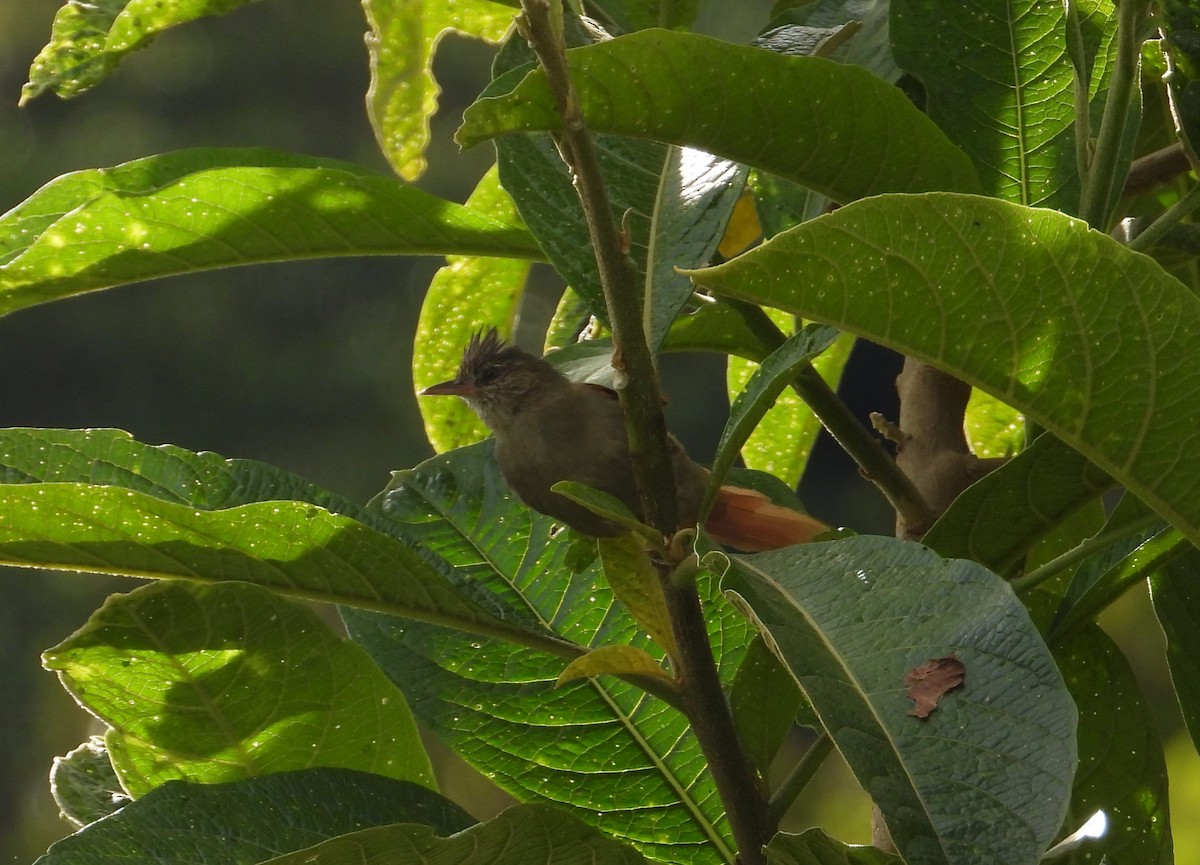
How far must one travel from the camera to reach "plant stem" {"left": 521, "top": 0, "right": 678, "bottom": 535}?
1038 millimetres

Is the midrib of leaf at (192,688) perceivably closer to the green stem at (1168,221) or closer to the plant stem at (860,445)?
the plant stem at (860,445)

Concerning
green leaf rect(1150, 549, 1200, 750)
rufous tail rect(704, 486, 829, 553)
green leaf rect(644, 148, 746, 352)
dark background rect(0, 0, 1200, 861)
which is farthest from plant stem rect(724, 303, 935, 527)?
dark background rect(0, 0, 1200, 861)

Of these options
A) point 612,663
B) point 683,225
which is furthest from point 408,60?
point 612,663

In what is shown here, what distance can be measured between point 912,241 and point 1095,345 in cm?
16

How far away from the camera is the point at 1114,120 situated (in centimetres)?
130

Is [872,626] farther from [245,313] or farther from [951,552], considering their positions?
[245,313]

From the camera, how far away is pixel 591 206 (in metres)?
1.06

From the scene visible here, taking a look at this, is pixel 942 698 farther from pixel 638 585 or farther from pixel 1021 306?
pixel 638 585

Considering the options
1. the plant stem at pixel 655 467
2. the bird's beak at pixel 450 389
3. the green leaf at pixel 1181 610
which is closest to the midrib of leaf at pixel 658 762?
the plant stem at pixel 655 467

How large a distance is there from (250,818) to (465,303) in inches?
37.4

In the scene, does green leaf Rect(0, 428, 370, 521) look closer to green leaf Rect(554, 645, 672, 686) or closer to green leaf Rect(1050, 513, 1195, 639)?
green leaf Rect(554, 645, 672, 686)

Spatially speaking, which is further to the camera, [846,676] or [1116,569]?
[1116,569]

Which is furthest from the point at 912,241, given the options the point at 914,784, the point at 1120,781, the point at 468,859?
the point at 1120,781

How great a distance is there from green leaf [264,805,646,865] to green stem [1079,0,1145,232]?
734mm
